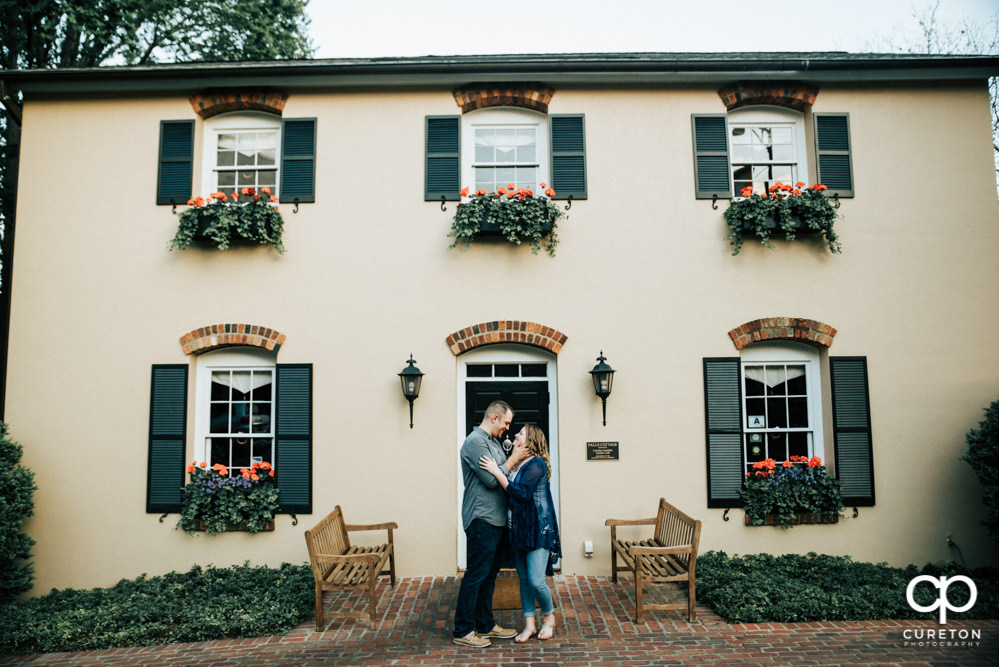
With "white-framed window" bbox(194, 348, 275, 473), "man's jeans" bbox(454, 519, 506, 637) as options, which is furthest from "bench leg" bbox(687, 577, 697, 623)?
"white-framed window" bbox(194, 348, 275, 473)

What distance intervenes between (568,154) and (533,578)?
471cm

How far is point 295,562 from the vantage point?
6.52 m

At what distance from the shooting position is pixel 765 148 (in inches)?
288

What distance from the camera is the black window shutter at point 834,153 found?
696cm

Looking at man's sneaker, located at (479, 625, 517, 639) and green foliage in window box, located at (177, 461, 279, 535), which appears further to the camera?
green foliage in window box, located at (177, 461, 279, 535)

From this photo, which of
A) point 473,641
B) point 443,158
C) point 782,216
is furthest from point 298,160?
point 782,216

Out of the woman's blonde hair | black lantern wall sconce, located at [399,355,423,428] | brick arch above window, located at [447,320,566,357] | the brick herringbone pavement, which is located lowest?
the brick herringbone pavement

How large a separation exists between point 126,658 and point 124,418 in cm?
275

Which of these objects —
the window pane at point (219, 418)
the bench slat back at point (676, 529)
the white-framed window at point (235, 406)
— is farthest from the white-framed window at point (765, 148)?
the window pane at point (219, 418)

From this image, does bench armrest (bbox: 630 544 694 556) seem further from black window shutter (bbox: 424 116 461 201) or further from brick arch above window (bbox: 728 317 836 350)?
black window shutter (bbox: 424 116 461 201)

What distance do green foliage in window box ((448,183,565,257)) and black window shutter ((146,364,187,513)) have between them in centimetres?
361

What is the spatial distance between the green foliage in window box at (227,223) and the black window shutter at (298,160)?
0.34 m

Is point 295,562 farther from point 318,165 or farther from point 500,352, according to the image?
point 318,165

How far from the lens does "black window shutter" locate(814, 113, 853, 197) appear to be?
6.96 metres
